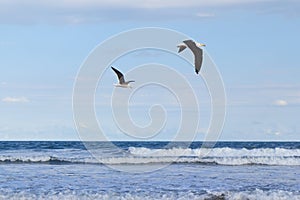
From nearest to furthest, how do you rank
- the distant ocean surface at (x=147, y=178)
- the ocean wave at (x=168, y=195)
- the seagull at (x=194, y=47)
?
the seagull at (x=194, y=47) → the ocean wave at (x=168, y=195) → the distant ocean surface at (x=147, y=178)

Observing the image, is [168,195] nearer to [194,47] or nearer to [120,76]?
[120,76]

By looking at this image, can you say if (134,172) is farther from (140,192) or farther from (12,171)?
(140,192)

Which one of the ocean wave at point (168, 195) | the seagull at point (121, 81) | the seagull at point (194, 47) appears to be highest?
the seagull at point (194, 47)

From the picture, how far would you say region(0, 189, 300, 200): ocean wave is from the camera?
16.1m

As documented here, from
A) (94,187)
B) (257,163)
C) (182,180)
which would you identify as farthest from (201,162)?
(94,187)

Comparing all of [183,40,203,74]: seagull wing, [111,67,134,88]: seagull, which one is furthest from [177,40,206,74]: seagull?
[111,67,134,88]: seagull

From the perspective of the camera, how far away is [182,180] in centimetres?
1973

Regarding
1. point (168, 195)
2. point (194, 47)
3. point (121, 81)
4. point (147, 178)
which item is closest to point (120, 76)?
point (121, 81)

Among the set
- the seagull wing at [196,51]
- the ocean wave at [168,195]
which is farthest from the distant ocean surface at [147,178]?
the seagull wing at [196,51]

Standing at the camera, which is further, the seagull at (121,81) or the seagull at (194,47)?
the seagull at (121,81)

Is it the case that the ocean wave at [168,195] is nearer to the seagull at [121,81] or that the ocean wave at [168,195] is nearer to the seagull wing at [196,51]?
the seagull at [121,81]

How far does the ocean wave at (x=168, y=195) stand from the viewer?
16.1 metres

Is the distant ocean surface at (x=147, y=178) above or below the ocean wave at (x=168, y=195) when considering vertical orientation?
above

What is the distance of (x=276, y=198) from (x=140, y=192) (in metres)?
3.46
